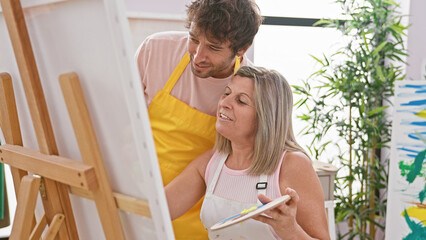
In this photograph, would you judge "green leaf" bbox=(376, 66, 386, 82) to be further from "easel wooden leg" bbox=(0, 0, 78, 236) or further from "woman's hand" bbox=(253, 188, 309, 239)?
"easel wooden leg" bbox=(0, 0, 78, 236)

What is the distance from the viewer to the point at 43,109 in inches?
49.4

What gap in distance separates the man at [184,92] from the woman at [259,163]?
90 mm

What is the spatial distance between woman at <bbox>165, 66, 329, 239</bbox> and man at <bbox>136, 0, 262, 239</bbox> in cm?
9

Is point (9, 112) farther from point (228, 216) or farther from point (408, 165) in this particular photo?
point (408, 165)

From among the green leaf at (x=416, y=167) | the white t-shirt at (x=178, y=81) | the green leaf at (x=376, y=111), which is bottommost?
the green leaf at (x=416, y=167)

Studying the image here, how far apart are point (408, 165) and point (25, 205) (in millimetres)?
2018

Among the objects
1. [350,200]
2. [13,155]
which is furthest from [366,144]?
[13,155]

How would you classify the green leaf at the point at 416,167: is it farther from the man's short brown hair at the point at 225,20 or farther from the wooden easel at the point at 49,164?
the wooden easel at the point at 49,164

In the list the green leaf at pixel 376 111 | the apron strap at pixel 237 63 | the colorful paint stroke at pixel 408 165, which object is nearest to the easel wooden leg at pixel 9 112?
the apron strap at pixel 237 63

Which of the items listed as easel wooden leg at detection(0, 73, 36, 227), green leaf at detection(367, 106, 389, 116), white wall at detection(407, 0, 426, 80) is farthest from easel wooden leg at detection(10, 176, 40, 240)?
white wall at detection(407, 0, 426, 80)

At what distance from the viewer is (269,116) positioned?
171 centimetres

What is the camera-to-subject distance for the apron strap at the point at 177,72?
6.03 feet

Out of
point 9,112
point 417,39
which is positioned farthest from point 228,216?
point 417,39

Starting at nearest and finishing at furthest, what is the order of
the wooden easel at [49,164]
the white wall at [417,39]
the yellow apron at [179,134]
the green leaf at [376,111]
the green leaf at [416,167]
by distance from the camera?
the wooden easel at [49,164] → the yellow apron at [179,134] → the green leaf at [416,167] → the green leaf at [376,111] → the white wall at [417,39]
